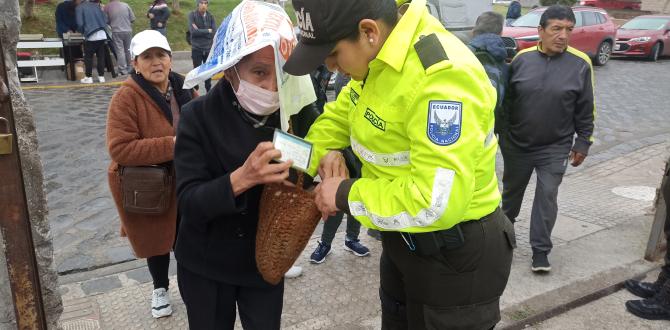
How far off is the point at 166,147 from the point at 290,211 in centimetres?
149

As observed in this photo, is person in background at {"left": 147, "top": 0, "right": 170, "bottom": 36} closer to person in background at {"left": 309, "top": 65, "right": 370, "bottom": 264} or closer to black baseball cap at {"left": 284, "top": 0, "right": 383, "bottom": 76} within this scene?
person in background at {"left": 309, "top": 65, "right": 370, "bottom": 264}

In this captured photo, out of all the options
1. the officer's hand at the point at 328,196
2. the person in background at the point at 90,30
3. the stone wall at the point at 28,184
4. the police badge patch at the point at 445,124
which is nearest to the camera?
the police badge patch at the point at 445,124

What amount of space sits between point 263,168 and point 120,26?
1248cm

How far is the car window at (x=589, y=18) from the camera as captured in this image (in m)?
15.4

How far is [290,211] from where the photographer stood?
1.87m

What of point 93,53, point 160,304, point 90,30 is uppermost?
point 90,30

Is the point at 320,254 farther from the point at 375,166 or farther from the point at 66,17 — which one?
the point at 66,17

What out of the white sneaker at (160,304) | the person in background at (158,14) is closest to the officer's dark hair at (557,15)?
the white sneaker at (160,304)

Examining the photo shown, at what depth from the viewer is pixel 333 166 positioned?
6.48ft

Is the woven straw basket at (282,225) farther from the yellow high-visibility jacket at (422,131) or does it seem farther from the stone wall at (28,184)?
the stone wall at (28,184)

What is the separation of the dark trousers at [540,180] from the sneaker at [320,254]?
4.83 ft

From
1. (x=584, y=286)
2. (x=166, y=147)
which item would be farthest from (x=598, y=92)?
(x=166, y=147)

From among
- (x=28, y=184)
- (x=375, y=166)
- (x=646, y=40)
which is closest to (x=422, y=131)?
(x=375, y=166)

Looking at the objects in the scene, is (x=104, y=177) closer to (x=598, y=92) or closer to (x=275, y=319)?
(x=275, y=319)
